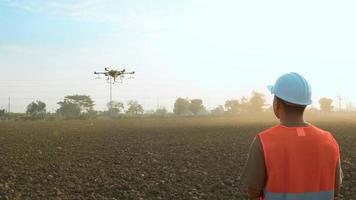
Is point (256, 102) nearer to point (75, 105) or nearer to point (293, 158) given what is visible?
point (75, 105)

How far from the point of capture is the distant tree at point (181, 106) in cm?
17512

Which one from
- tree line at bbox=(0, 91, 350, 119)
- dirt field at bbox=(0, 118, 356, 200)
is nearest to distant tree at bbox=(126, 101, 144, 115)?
tree line at bbox=(0, 91, 350, 119)

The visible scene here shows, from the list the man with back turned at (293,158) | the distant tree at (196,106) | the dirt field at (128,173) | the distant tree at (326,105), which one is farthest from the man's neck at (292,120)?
the distant tree at (326,105)

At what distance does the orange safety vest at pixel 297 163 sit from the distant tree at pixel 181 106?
17062cm

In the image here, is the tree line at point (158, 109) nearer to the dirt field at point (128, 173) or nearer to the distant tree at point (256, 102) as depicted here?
the distant tree at point (256, 102)

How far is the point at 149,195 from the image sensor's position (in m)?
10.4

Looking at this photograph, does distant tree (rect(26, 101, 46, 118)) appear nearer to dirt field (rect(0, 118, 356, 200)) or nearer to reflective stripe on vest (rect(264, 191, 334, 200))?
dirt field (rect(0, 118, 356, 200))

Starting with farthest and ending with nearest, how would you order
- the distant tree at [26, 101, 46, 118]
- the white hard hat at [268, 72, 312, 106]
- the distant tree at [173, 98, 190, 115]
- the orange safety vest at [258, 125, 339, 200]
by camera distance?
the distant tree at [173, 98, 190, 115] < the distant tree at [26, 101, 46, 118] < the white hard hat at [268, 72, 312, 106] < the orange safety vest at [258, 125, 339, 200]

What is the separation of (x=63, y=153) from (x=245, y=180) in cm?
1661

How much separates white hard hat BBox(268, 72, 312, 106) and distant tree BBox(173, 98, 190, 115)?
171m

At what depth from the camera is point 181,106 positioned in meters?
178

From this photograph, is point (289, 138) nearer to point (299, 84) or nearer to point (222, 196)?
point (299, 84)

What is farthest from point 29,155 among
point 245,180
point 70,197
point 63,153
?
point 245,180

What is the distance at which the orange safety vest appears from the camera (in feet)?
9.30
